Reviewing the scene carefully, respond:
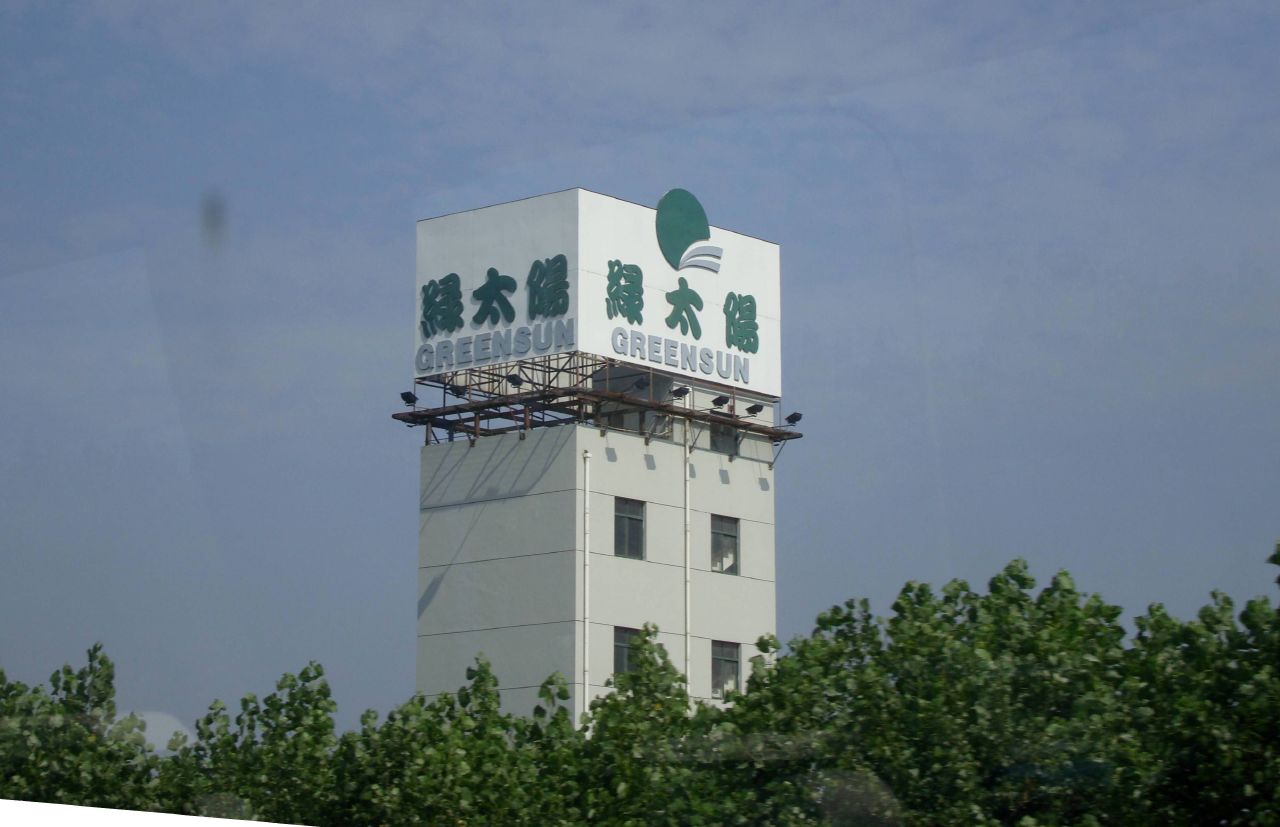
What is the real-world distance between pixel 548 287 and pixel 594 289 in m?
0.77

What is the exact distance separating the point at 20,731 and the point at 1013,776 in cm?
1037

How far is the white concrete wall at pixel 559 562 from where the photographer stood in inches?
1141

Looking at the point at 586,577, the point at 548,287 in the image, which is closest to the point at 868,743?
the point at 586,577

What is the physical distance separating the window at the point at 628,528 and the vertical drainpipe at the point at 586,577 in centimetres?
67

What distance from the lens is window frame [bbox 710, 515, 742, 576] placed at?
31.2 meters

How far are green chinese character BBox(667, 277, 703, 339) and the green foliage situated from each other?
45.3ft

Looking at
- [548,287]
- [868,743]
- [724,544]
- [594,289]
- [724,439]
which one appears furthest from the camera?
[724,439]

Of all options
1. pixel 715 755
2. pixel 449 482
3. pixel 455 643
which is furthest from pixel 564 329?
pixel 715 755

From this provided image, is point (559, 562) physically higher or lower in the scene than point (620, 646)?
higher

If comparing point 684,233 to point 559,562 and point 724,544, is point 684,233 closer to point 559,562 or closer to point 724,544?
A: point 724,544

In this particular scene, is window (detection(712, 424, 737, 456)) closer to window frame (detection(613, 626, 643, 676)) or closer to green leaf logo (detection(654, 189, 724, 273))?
green leaf logo (detection(654, 189, 724, 273))

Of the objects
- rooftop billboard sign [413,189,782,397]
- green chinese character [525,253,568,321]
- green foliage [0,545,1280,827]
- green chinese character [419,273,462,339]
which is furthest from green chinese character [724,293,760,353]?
green foliage [0,545,1280,827]

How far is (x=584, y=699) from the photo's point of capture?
1115 inches

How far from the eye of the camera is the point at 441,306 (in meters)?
30.7
